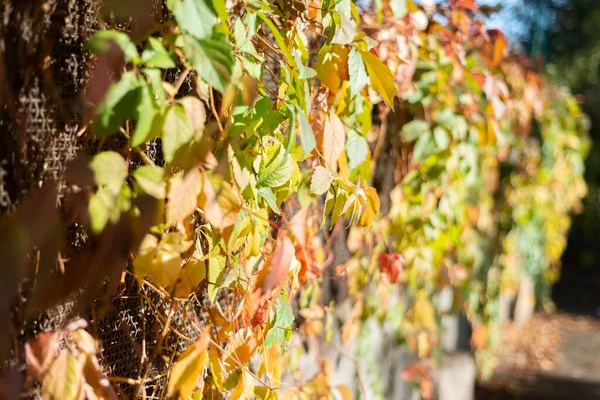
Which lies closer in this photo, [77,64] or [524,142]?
[77,64]

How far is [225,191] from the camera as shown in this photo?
1008mm

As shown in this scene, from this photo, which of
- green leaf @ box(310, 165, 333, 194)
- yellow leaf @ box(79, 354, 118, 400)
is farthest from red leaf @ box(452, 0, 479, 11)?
yellow leaf @ box(79, 354, 118, 400)

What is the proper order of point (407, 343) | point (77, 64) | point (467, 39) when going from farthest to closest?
point (407, 343), point (467, 39), point (77, 64)

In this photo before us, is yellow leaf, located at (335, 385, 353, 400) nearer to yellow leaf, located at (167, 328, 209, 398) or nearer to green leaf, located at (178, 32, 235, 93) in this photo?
yellow leaf, located at (167, 328, 209, 398)

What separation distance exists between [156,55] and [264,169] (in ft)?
1.11

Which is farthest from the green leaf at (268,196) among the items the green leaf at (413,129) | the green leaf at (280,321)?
the green leaf at (413,129)

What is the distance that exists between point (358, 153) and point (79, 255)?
76 cm

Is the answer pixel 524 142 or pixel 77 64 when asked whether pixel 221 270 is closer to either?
pixel 77 64

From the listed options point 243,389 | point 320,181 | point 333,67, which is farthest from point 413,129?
point 243,389

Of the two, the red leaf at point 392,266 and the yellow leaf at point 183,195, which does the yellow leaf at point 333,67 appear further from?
the red leaf at point 392,266

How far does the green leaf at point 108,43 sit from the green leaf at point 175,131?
9 centimetres

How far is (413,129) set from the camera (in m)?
2.29

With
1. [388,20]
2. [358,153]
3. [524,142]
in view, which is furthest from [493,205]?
[358,153]

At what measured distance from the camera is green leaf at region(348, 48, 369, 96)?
130 centimetres
